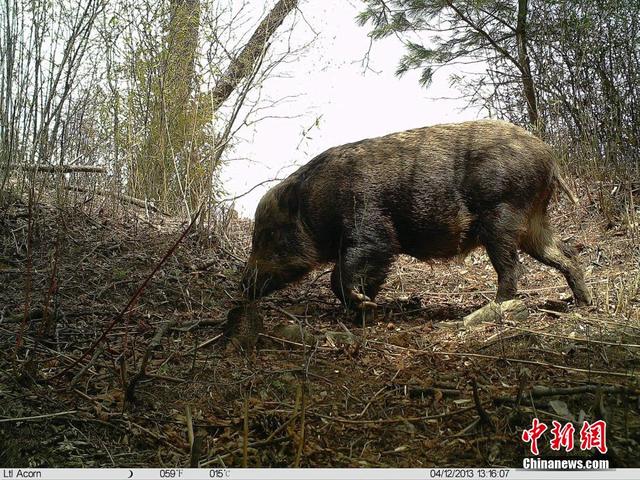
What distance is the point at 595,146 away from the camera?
24.2 ft

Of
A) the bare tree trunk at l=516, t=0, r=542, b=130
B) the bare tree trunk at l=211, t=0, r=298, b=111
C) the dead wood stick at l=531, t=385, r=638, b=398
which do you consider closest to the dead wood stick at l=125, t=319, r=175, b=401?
the dead wood stick at l=531, t=385, r=638, b=398

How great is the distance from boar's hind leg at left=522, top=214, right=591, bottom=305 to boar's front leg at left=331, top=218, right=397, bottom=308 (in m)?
1.19

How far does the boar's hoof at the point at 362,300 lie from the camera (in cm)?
498

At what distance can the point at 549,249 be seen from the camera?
18.8ft

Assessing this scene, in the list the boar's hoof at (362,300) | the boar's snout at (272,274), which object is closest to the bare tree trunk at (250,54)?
the boar's snout at (272,274)

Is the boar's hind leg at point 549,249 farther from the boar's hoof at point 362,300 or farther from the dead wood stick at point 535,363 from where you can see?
the dead wood stick at point 535,363

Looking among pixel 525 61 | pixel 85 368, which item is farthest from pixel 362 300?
pixel 525 61

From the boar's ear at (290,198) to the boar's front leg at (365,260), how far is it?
52cm

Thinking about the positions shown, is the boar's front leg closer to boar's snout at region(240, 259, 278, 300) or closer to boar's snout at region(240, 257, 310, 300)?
boar's snout at region(240, 257, 310, 300)

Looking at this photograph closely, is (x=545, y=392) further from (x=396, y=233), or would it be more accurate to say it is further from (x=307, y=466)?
(x=396, y=233)

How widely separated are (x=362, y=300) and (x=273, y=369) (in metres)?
1.36

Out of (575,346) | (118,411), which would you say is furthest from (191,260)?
(575,346)

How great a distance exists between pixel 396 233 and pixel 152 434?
3024mm

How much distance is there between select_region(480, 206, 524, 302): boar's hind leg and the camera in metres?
5.36
